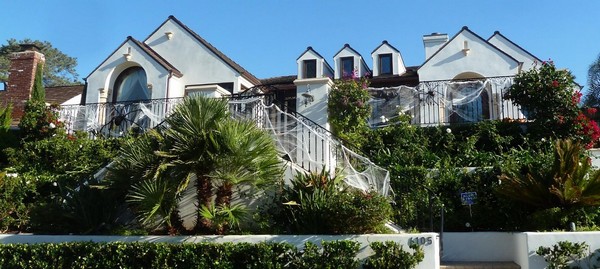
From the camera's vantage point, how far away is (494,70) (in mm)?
18812

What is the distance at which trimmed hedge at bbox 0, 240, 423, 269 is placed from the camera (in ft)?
27.7

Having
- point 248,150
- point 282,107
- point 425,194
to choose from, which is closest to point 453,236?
point 425,194

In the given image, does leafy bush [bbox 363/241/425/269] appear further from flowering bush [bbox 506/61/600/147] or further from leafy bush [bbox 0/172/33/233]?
leafy bush [bbox 0/172/33/233]

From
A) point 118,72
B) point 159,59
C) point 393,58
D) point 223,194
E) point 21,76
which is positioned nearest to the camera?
point 223,194

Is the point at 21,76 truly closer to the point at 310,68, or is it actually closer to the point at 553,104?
the point at 310,68

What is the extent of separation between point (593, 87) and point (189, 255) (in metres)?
25.3

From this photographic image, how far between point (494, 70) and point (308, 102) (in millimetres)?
9002

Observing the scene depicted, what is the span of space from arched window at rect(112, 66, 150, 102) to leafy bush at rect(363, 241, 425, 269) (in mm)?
13766

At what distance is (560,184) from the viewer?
8.98 metres

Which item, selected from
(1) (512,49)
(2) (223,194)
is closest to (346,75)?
(2) (223,194)

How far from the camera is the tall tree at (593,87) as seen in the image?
26484 millimetres

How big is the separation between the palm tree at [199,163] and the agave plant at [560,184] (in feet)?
14.2

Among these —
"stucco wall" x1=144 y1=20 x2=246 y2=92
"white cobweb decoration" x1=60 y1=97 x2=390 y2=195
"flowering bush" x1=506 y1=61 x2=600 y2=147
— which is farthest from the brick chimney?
"flowering bush" x1=506 y1=61 x2=600 y2=147

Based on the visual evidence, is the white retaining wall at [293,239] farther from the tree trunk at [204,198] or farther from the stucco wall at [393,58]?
the stucco wall at [393,58]
